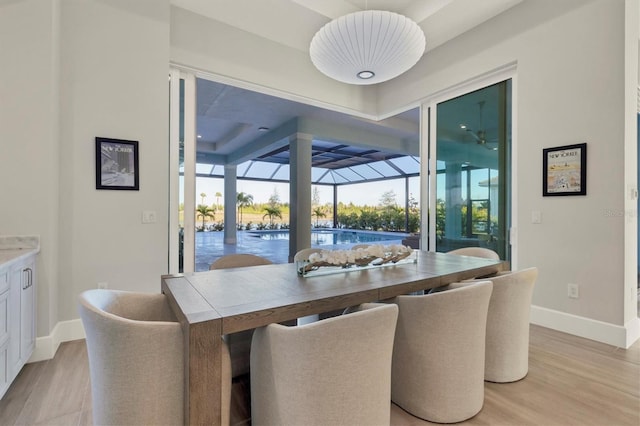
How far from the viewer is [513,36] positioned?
10.7ft

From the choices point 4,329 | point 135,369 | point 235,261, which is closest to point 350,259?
point 235,261

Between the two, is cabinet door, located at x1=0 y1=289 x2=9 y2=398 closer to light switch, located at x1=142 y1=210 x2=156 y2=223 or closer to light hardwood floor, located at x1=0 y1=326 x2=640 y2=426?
light hardwood floor, located at x1=0 y1=326 x2=640 y2=426

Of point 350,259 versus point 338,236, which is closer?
point 350,259

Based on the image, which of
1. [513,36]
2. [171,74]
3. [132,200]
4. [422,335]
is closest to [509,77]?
[513,36]

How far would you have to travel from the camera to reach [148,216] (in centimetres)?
300

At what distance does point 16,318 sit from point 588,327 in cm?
433

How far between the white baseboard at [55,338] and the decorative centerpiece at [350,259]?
2.01 meters

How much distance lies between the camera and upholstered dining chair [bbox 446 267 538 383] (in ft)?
6.36

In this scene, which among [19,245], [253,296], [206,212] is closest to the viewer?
[253,296]

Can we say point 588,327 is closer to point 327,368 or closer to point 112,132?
point 327,368

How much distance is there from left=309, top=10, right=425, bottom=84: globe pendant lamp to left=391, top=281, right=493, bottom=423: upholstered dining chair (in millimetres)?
1646

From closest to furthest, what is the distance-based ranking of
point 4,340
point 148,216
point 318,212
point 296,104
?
point 4,340, point 148,216, point 296,104, point 318,212

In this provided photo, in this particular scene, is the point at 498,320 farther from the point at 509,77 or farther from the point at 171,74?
the point at 171,74

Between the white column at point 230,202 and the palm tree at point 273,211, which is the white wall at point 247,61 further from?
the palm tree at point 273,211
